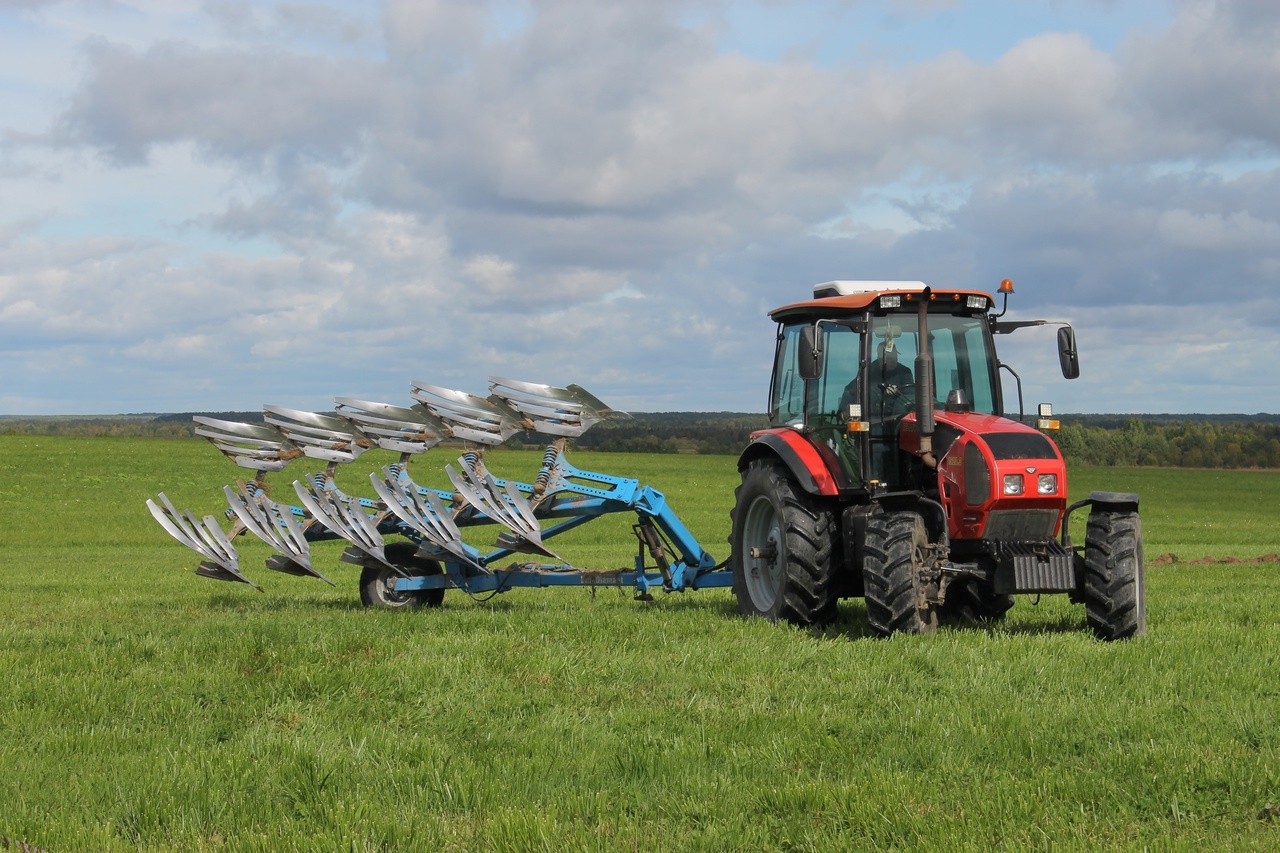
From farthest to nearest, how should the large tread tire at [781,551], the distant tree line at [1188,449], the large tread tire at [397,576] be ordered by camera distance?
the distant tree line at [1188,449] < the large tread tire at [397,576] < the large tread tire at [781,551]

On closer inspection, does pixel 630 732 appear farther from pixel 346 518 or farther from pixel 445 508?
pixel 346 518

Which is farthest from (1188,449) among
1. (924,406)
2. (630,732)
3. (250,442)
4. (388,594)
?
(630,732)

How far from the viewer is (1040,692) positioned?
6539 mm

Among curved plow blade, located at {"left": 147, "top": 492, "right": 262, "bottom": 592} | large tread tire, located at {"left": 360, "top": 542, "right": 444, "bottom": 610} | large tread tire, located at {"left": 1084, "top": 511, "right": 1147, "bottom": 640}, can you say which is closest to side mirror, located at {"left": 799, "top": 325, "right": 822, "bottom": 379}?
large tread tire, located at {"left": 1084, "top": 511, "right": 1147, "bottom": 640}

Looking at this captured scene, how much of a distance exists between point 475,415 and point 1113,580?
5.39 metres

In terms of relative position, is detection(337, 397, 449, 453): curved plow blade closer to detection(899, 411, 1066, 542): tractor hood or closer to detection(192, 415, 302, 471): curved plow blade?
detection(192, 415, 302, 471): curved plow blade

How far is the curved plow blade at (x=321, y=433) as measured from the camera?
11.2m

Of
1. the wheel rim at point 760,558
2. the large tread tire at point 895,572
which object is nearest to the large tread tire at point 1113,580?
the large tread tire at point 895,572

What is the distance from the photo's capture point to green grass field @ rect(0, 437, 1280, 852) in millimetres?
4574

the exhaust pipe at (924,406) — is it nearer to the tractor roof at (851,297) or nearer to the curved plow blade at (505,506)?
the tractor roof at (851,297)

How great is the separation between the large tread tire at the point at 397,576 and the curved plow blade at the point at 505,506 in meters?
1.01

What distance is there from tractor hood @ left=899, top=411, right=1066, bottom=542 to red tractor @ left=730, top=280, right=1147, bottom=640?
12 millimetres

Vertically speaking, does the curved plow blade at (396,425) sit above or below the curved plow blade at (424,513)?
above

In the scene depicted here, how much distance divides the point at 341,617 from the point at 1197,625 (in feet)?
22.1
